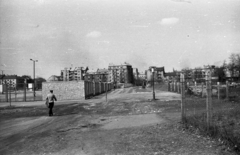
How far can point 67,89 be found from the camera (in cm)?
2598

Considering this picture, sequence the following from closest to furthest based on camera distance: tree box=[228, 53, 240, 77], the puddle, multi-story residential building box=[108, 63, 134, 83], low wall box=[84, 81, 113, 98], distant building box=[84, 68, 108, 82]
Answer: the puddle → distant building box=[84, 68, 108, 82] → low wall box=[84, 81, 113, 98] → tree box=[228, 53, 240, 77] → multi-story residential building box=[108, 63, 134, 83]

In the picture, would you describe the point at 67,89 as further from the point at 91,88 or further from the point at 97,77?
the point at 97,77

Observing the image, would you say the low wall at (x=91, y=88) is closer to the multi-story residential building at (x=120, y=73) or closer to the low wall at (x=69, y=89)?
the low wall at (x=69, y=89)

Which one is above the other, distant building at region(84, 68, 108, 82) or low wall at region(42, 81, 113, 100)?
distant building at region(84, 68, 108, 82)

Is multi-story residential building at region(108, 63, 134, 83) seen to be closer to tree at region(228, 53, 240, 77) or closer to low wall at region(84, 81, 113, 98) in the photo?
tree at region(228, 53, 240, 77)

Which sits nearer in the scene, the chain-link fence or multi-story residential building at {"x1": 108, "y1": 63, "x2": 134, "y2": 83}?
the chain-link fence

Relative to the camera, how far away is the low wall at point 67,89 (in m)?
25.6

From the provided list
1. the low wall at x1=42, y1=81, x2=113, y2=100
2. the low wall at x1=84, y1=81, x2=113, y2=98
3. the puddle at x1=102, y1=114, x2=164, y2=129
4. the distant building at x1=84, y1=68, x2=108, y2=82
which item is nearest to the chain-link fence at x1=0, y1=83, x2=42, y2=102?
the low wall at x1=42, y1=81, x2=113, y2=100

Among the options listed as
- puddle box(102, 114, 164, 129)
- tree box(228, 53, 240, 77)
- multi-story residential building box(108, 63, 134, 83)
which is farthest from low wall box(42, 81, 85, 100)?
multi-story residential building box(108, 63, 134, 83)

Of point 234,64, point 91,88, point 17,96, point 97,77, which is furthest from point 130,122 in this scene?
point 97,77

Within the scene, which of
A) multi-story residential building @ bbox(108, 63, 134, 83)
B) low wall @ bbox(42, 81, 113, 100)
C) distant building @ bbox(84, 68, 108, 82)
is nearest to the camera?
distant building @ bbox(84, 68, 108, 82)

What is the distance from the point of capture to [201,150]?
5316 mm

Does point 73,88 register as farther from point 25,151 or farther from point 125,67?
point 125,67

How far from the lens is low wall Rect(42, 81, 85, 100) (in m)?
25.6
